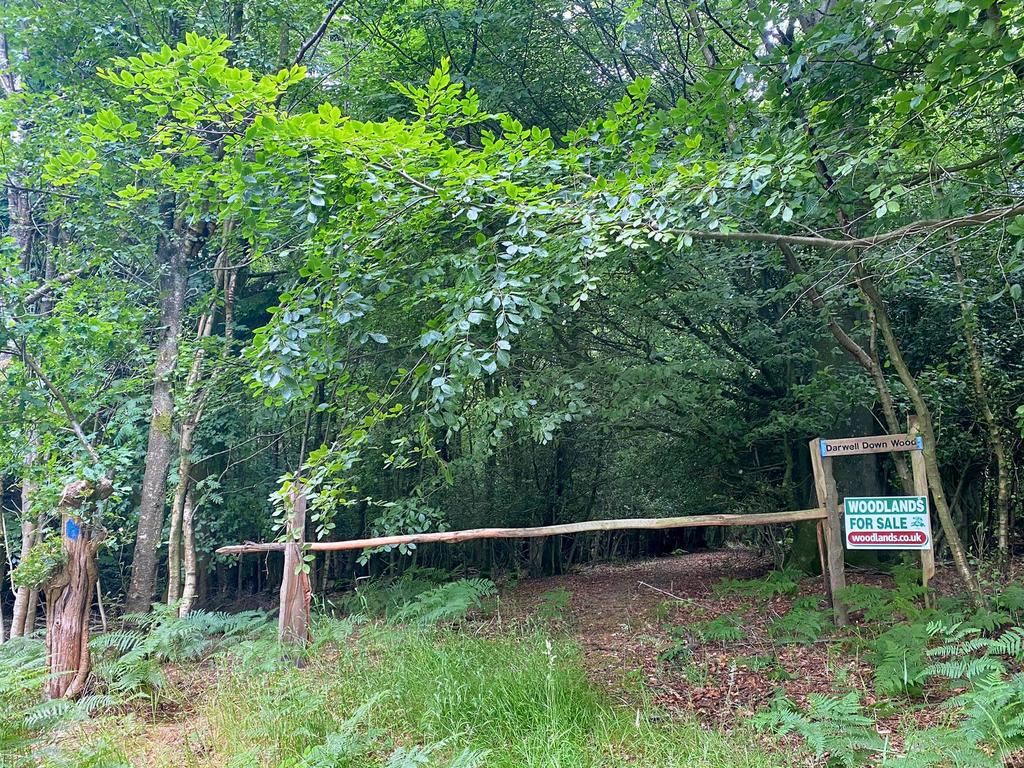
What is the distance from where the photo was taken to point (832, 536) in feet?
19.1

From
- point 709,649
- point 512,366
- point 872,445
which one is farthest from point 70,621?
point 872,445

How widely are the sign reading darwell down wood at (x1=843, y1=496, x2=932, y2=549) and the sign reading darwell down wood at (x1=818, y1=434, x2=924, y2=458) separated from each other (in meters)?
0.48

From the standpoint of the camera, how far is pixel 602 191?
13.3 feet

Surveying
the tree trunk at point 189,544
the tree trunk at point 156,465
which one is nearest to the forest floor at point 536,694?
the tree trunk at point 189,544

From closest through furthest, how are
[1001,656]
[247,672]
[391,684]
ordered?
[391,684] < [1001,656] < [247,672]

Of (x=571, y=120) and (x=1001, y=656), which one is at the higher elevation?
(x=571, y=120)

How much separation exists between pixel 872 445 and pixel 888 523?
2.28 feet

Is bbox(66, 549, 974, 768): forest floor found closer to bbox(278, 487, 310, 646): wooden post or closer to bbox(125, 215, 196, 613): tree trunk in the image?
bbox(278, 487, 310, 646): wooden post

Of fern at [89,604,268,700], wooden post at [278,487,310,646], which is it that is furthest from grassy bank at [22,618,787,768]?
wooden post at [278,487,310,646]

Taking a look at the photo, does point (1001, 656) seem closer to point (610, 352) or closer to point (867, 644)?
point (867, 644)

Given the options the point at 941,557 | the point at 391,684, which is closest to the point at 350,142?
the point at 391,684

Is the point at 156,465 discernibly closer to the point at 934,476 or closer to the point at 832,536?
the point at 832,536

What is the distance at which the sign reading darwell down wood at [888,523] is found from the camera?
16.7ft

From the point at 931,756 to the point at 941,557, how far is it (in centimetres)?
683
